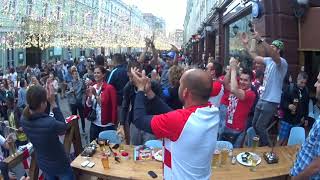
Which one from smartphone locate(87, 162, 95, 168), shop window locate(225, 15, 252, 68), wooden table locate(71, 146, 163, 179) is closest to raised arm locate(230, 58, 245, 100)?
wooden table locate(71, 146, 163, 179)

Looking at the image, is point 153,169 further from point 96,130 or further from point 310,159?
point 96,130

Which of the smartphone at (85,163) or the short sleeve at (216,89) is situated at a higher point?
the short sleeve at (216,89)

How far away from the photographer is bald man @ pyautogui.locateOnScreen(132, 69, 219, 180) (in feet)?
9.84

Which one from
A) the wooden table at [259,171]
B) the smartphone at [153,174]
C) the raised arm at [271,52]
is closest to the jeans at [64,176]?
the smartphone at [153,174]

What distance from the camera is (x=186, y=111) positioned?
9.93 ft

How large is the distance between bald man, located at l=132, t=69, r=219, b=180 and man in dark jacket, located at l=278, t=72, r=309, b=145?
448cm

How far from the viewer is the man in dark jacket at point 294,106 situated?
7262 millimetres

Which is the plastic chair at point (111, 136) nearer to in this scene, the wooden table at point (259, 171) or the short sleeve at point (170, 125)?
the wooden table at point (259, 171)

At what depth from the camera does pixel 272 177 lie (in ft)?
15.1

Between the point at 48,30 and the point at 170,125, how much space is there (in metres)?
25.6

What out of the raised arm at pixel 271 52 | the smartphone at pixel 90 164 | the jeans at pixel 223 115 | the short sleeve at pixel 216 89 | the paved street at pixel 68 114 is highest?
the raised arm at pixel 271 52

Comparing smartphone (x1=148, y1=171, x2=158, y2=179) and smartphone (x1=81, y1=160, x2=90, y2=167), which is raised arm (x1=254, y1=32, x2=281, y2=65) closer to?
smartphone (x1=148, y1=171, x2=158, y2=179)

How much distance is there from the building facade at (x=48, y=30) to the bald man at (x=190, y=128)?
20.4 meters

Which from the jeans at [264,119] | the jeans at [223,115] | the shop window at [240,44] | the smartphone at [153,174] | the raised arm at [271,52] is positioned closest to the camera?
the smartphone at [153,174]
